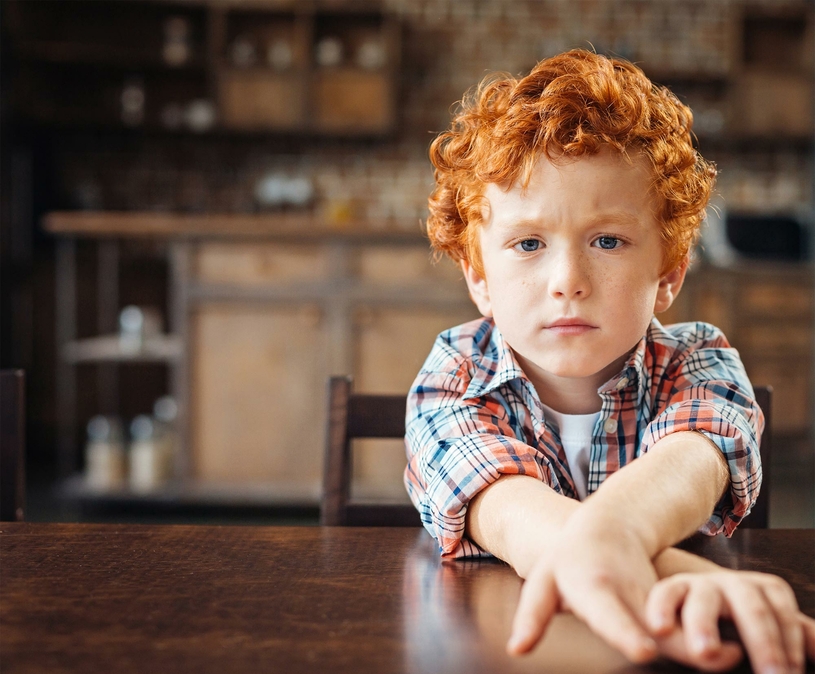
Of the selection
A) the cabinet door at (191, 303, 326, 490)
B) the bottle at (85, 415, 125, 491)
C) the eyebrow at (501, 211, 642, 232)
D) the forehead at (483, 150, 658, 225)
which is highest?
the forehead at (483, 150, 658, 225)

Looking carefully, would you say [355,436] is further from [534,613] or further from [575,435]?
[534,613]

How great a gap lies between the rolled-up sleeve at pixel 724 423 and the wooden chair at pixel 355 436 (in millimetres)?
156

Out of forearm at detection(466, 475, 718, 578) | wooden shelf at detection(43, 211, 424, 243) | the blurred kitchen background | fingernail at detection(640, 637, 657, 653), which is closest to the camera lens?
fingernail at detection(640, 637, 657, 653)

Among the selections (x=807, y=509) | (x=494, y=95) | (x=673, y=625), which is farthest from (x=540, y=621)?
(x=807, y=509)

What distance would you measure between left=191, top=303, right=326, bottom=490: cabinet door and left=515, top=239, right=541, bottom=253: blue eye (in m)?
2.11

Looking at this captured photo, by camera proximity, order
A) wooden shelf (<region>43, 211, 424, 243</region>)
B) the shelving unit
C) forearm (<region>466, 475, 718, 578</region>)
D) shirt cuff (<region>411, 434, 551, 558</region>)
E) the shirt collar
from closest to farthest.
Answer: forearm (<region>466, 475, 718, 578</region>) → shirt cuff (<region>411, 434, 551, 558</region>) → the shirt collar → wooden shelf (<region>43, 211, 424, 243</region>) → the shelving unit

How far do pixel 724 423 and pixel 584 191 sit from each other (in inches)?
7.8

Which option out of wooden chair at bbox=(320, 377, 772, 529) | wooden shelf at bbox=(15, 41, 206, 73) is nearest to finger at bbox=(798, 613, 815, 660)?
wooden chair at bbox=(320, 377, 772, 529)

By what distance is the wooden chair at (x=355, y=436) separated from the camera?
83cm

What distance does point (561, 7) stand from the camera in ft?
14.1

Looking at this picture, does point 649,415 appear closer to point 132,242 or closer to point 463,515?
point 463,515

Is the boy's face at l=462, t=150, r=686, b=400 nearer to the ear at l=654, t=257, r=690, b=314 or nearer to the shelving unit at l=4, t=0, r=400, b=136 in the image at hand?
the ear at l=654, t=257, r=690, b=314

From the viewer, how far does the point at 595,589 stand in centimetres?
39

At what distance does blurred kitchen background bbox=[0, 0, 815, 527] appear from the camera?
345 cm
